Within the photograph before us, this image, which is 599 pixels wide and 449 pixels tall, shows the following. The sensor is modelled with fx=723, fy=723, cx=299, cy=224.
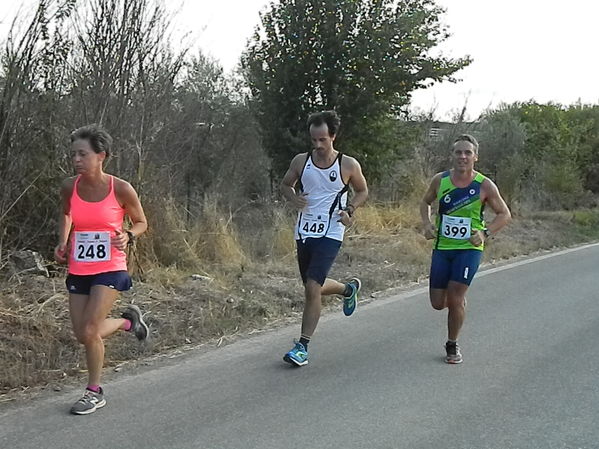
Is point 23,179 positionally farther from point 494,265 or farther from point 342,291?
point 494,265

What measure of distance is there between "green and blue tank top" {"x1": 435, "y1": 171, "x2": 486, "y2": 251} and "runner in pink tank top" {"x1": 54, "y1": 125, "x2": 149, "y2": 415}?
266 centimetres

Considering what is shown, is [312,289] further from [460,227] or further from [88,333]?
[88,333]

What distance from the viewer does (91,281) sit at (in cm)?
481

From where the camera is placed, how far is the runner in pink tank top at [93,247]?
15.6 ft

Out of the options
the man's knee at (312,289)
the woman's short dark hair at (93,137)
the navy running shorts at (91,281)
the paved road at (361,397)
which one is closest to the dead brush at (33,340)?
the paved road at (361,397)

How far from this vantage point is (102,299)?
15.5 ft

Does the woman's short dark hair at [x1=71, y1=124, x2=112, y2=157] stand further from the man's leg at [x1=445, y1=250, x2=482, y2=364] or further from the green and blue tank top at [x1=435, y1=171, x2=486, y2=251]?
the man's leg at [x1=445, y1=250, x2=482, y2=364]

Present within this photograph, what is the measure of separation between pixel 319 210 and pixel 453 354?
168 cm

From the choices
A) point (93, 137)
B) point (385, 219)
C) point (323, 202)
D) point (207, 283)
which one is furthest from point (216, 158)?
point (93, 137)

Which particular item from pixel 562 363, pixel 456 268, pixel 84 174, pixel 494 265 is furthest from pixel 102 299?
pixel 494 265

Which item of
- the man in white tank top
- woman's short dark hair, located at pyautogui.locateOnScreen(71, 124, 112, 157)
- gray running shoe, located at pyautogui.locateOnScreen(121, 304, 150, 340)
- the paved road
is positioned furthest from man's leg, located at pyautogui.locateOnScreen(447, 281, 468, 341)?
woman's short dark hair, located at pyautogui.locateOnScreen(71, 124, 112, 157)

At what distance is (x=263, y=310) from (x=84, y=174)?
3.34 m

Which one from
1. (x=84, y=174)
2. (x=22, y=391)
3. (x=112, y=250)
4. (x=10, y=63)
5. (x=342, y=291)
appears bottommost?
(x=22, y=391)

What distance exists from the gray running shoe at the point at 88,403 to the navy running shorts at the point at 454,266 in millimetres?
2917
